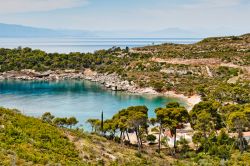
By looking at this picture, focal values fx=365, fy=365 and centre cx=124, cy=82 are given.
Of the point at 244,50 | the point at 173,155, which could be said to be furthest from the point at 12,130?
the point at 244,50

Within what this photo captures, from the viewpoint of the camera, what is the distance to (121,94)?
96938 mm

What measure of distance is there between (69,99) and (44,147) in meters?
69.7

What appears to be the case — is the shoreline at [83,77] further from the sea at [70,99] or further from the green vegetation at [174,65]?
the sea at [70,99]

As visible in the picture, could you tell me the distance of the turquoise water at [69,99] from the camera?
246ft

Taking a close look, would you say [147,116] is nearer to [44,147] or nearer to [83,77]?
[44,147]

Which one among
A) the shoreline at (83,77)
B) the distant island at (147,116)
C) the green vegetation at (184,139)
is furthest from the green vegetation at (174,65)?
the green vegetation at (184,139)

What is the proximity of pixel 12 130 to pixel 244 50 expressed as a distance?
392 ft

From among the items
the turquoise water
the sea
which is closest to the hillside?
the sea

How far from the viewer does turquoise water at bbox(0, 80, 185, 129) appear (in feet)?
246

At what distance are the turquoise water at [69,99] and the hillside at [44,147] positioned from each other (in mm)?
39943

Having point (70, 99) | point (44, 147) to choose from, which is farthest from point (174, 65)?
point (44, 147)

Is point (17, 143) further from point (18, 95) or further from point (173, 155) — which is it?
point (18, 95)

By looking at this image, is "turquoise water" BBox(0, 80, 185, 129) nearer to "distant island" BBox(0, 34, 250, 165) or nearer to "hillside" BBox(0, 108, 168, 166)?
"distant island" BBox(0, 34, 250, 165)

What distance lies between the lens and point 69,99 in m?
90.4
